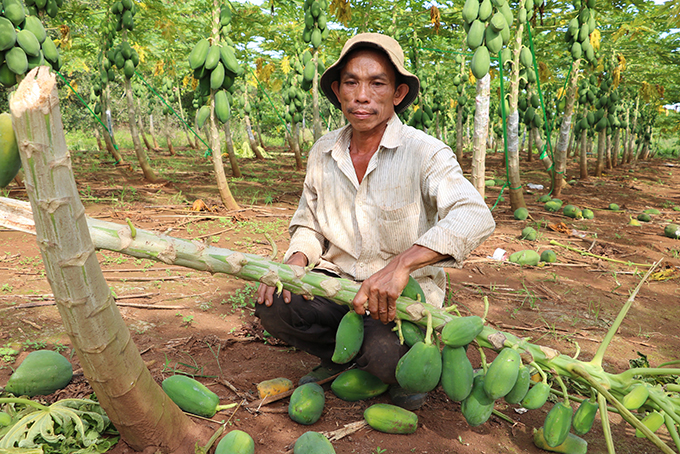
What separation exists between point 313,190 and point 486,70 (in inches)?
122

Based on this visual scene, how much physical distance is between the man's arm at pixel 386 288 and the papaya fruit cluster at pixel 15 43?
4034mm

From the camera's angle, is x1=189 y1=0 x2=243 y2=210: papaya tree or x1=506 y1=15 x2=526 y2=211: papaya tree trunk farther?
x1=506 y1=15 x2=526 y2=211: papaya tree trunk

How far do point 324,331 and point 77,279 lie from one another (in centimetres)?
106

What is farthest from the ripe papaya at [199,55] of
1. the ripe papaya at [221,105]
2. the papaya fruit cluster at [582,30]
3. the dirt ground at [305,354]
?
the papaya fruit cluster at [582,30]

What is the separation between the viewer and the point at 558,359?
1.48 metres

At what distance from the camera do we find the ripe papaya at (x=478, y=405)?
1.48 m

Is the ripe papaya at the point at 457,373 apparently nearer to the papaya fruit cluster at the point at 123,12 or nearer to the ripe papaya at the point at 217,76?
the ripe papaya at the point at 217,76

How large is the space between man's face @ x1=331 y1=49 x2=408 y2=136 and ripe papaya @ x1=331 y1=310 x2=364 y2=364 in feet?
2.79

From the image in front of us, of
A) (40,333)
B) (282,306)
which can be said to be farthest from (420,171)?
(40,333)

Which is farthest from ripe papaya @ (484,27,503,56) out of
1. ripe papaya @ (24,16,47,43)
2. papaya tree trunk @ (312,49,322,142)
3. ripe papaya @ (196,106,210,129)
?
ripe papaya @ (24,16,47,43)

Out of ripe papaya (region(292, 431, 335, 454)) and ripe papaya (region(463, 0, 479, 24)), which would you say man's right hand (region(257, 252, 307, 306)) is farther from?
ripe papaya (region(463, 0, 479, 24))

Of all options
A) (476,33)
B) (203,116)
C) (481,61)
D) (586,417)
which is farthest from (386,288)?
(203,116)

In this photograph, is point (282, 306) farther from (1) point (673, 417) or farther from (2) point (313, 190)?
(1) point (673, 417)

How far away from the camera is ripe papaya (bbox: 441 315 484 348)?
1.40 meters
